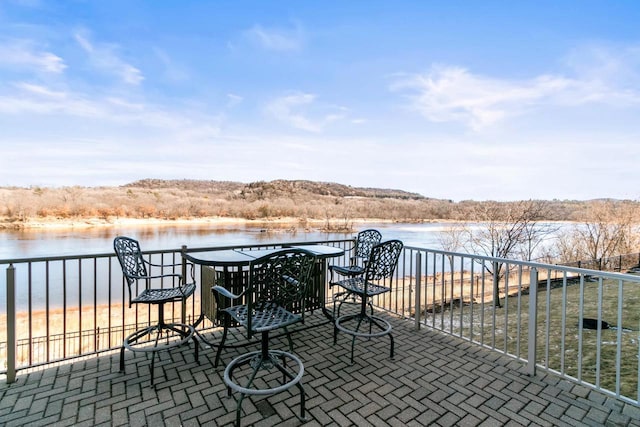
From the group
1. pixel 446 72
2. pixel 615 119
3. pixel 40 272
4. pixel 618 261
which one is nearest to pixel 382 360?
pixel 446 72

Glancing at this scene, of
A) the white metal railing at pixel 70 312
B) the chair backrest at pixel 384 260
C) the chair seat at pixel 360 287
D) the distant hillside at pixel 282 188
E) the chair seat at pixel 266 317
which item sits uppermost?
the distant hillside at pixel 282 188

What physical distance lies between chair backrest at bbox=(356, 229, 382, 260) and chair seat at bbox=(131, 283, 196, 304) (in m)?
2.44

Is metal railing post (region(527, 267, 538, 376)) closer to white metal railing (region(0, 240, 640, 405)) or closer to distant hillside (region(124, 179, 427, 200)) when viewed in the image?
white metal railing (region(0, 240, 640, 405))

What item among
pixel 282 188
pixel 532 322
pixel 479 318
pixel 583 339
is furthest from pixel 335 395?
pixel 282 188

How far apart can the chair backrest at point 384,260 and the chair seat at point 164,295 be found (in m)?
1.72

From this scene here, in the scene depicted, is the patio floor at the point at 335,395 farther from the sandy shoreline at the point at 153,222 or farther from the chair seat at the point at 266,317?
the sandy shoreline at the point at 153,222

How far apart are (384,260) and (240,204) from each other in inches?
1540

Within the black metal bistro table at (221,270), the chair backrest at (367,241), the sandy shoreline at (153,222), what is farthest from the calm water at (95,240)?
the black metal bistro table at (221,270)

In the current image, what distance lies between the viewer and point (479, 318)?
8352 millimetres

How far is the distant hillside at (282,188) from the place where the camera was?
46969 millimetres

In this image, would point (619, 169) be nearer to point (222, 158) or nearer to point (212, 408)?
point (212, 408)

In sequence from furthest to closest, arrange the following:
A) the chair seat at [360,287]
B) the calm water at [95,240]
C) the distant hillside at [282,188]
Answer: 1. the distant hillside at [282,188]
2. the calm water at [95,240]
3. the chair seat at [360,287]

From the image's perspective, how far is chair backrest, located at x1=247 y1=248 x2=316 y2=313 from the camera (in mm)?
2082

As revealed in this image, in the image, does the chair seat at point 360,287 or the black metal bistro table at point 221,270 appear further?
the chair seat at point 360,287
